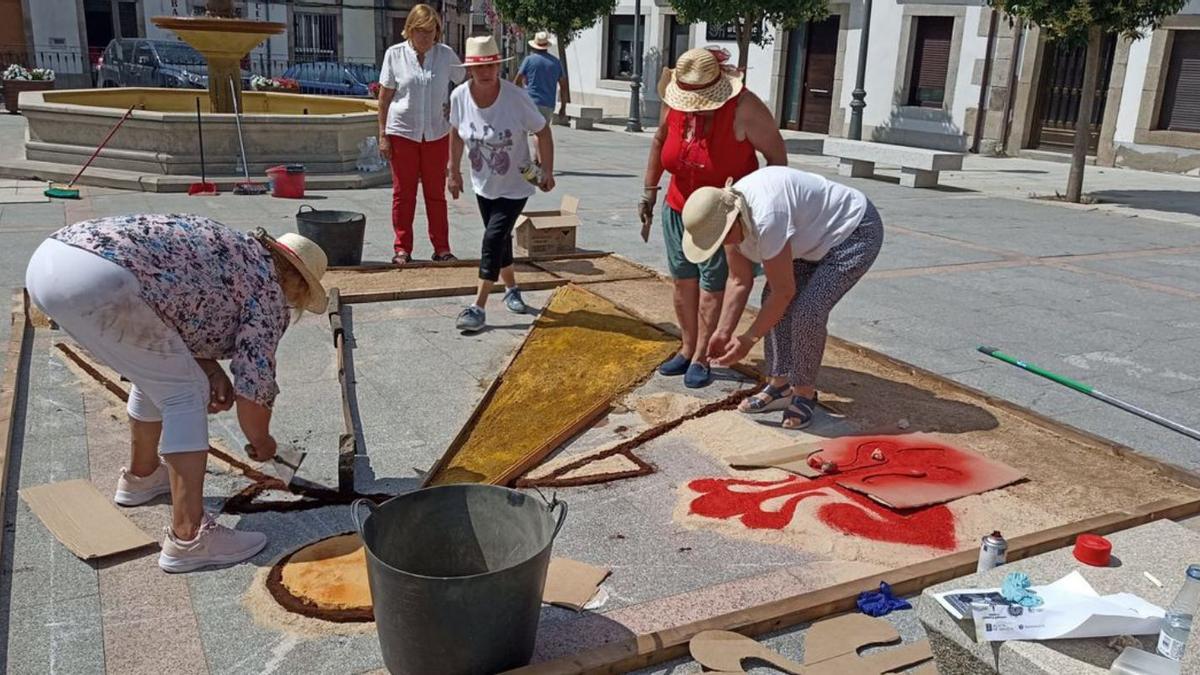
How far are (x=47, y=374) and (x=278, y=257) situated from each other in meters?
2.40

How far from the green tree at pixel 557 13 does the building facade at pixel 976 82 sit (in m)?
3.88

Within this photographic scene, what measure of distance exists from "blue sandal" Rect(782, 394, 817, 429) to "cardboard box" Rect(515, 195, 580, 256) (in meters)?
3.66

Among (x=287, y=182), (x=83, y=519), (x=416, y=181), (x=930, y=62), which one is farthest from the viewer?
(x=930, y=62)

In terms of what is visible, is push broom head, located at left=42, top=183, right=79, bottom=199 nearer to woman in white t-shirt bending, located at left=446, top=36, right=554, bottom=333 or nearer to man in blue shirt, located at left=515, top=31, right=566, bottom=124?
man in blue shirt, located at left=515, top=31, right=566, bottom=124

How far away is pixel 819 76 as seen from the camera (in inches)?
888

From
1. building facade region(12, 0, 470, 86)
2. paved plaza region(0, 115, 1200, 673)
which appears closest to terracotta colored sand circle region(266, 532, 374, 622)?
paved plaza region(0, 115, 1200, 673)

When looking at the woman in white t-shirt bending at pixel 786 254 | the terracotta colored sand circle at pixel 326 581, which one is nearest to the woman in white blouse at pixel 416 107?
the woman in white t-shirt bending at pixel 786 254

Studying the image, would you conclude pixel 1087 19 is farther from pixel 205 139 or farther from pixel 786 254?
pixel 205 139

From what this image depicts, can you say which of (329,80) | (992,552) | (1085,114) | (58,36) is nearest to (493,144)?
(992,552)

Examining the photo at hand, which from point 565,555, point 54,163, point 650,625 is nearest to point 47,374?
point 565,555

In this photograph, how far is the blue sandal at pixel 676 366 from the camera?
5.27m

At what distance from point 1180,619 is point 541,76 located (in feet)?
34.8

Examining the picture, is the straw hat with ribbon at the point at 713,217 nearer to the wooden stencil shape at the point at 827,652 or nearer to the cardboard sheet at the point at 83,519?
the wooden stencil shape at the point at 827,652

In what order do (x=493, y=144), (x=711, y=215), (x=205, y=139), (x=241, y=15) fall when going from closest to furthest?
(x=711, y=215) < (x=493, y=144) < (x=205, y=139) < (x=241, y=15)
